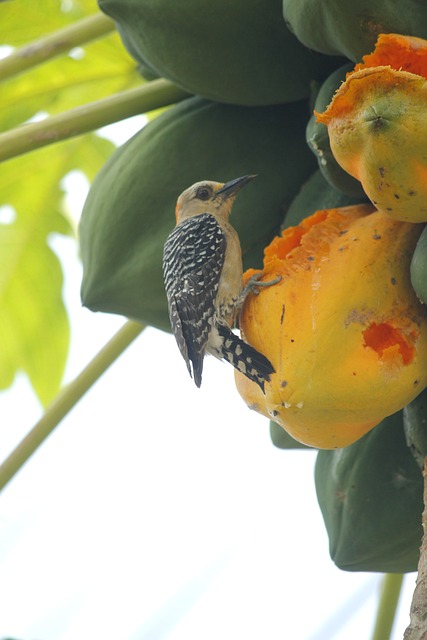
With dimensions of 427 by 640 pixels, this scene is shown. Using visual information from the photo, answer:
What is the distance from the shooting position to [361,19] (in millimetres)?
1072

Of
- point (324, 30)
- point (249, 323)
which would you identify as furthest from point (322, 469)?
point (324, 30)

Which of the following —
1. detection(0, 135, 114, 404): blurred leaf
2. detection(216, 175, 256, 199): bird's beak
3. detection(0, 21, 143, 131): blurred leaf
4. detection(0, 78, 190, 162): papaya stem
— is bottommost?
detection(0, 135, 114, 404): blurred leaf

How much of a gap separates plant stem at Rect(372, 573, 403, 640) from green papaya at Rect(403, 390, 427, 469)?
396 mm

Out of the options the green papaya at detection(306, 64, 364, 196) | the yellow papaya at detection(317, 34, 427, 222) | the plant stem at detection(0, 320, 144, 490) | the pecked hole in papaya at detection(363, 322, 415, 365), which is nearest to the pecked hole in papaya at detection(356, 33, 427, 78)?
the yellow papaya at detection(317, 34, 427, 222)

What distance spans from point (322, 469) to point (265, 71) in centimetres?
52

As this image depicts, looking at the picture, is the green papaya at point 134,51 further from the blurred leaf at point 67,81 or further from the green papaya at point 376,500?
the green papaya at point 376,500

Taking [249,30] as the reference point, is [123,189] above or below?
below

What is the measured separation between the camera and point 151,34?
1.31 m

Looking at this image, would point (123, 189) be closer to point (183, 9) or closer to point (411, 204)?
point (183, 9)

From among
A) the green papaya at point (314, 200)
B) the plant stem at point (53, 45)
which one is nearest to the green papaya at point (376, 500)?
the green papaya at point (314, 200)

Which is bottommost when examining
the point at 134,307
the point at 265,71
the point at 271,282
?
the point at 134,307

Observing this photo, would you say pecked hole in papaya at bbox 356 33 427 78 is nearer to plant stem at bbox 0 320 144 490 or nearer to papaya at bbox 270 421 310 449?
papaya at bbox 270 421 310 449

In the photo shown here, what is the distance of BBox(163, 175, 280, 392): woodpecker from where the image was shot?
1380 mm

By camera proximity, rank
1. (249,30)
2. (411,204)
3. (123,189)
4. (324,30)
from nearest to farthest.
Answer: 1. (411,204)
2. (324,30)
3. (249,30)
4. (123,189)
